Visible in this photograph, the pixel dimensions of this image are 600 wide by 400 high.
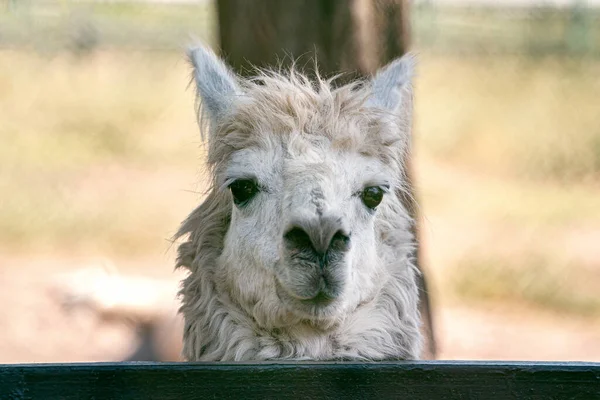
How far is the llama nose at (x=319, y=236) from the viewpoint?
291 centimetres

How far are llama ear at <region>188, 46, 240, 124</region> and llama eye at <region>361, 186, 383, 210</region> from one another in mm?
701

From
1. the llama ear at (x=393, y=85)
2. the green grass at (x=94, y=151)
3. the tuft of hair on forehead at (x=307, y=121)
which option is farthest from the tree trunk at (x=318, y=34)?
the green grass at (x=94, y=151)

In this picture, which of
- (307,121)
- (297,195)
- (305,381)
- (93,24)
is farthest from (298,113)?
(93,24)

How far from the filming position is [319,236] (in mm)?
2914

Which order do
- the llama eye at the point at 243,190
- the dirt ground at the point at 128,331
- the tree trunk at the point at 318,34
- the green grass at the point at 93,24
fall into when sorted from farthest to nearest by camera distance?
1. the green grass at the point at 93,24
2. the dirt ground at the point at 128,331
3. the tree trunk at the point at 318,34
4. the llama eye at the point at 243,190

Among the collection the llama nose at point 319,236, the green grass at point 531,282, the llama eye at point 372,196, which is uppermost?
the green grass at point 531,282

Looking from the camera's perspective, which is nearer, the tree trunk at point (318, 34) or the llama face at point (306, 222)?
the llama face at point (306, 222)

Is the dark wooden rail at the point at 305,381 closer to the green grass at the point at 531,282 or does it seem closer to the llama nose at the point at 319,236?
the llama nose at the point at 319,236

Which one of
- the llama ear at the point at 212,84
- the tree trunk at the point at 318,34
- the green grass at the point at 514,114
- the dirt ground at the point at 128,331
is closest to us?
the llama ear at the point at 212,84

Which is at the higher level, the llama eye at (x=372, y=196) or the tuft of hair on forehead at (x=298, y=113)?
the tuft of hair on forehead at (x=298, y=113)

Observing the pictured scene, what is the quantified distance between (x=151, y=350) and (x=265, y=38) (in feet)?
13.6

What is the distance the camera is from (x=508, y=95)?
18094 millimetres

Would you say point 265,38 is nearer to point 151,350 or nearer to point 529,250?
point 151,350

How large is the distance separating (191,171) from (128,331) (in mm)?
6134
